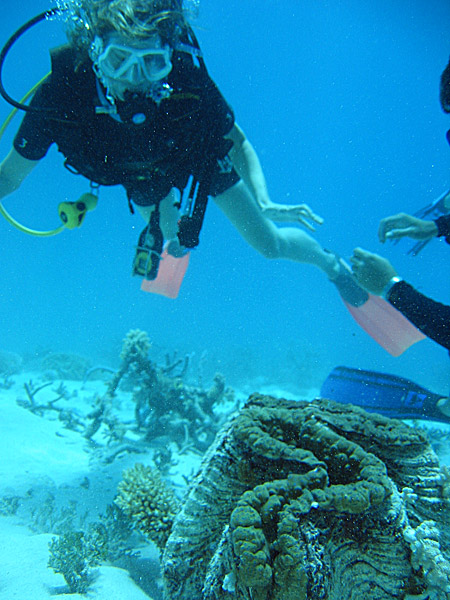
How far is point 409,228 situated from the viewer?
169 inches

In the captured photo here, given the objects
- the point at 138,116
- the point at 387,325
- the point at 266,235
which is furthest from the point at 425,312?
the point at 138,116

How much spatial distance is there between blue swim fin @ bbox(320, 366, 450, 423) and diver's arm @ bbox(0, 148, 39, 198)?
5403 mm

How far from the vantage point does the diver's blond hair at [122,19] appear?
3406 millimetres

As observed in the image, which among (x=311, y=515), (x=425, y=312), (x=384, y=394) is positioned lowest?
(x=311, y=515)

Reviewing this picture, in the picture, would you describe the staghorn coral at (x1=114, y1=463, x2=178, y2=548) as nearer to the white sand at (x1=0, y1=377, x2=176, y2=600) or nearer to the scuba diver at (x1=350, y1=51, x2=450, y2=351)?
the white sand at (x1=0, y1=377, x2=176, y2=600)

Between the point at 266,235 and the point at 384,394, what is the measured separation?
126 inches

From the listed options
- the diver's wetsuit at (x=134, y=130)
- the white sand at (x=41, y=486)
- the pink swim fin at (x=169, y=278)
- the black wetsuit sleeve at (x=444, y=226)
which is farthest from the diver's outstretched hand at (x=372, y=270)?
the white sand at (x=41, y=486)

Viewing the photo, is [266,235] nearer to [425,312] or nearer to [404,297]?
[404,297]

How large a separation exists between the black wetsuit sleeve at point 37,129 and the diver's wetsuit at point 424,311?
15.3 feet

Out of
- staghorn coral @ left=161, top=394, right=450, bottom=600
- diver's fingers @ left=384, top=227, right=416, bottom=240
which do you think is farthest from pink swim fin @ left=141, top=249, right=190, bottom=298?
staghorn coral @ left=161, top=394, right=450, bottom=600

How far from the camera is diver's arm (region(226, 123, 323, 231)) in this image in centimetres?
405

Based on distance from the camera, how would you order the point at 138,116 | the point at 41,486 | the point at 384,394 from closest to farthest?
1. the point at 138,116
2. the point at 41,486
3. the point at 384,394

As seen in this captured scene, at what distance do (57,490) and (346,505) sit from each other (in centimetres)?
380

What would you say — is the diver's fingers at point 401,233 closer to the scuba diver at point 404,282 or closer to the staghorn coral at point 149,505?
the scuba diver at point 404,282
